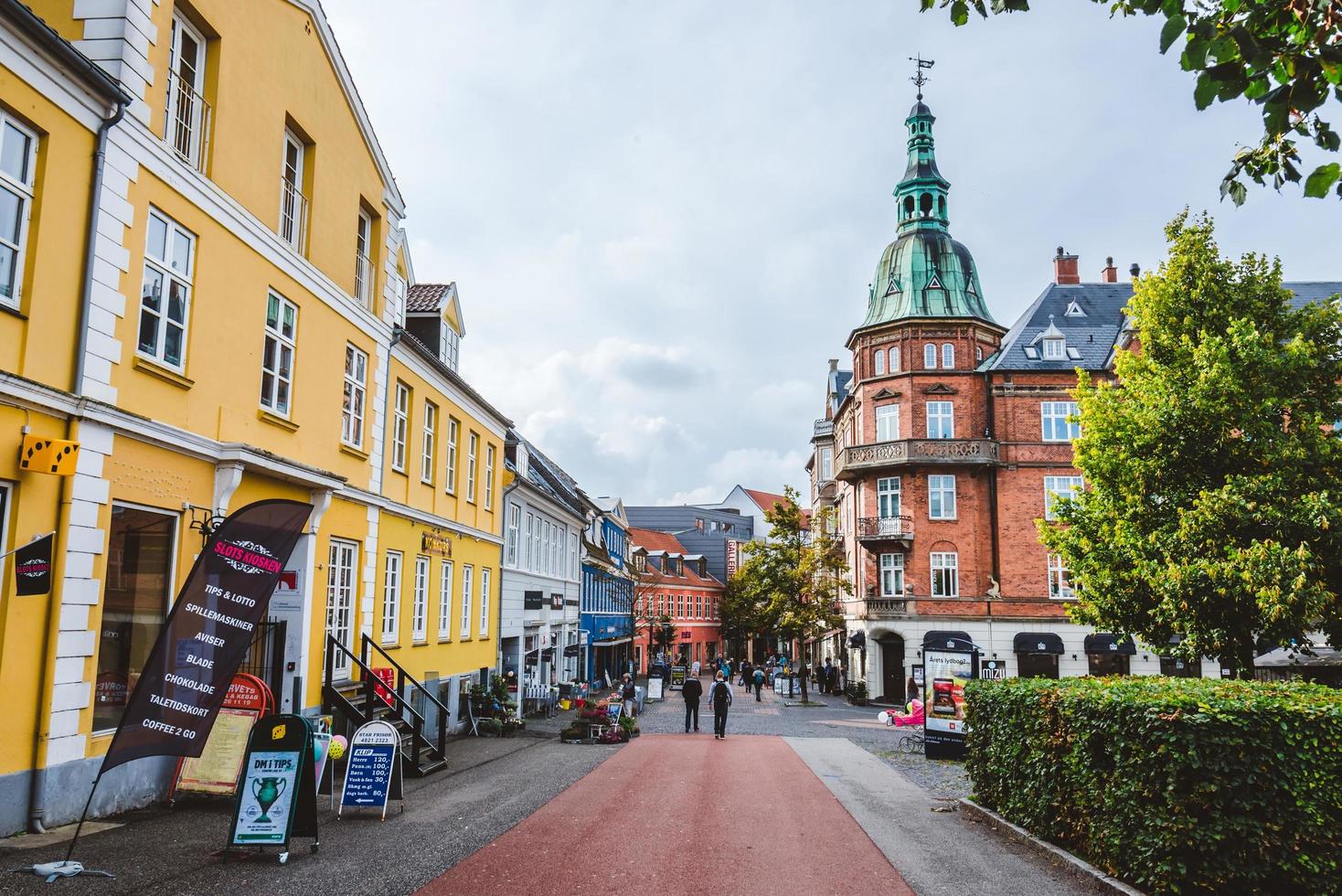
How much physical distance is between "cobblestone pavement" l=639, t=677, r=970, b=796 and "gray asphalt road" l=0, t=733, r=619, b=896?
7.31m

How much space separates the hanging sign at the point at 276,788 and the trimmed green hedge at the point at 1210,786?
7.24 metres

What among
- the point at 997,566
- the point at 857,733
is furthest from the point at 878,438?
the point at 857,733

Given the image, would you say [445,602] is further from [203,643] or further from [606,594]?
[606,594]

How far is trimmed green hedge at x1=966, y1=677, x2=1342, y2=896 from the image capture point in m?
6.80

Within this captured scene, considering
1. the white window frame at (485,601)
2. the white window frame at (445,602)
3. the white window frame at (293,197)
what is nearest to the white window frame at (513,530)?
the white window frame at (485,601)

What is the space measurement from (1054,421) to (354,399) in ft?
110

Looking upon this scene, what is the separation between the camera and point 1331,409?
64.3ft

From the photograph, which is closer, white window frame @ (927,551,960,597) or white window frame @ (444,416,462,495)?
white window frame @ (444,416,462,495)

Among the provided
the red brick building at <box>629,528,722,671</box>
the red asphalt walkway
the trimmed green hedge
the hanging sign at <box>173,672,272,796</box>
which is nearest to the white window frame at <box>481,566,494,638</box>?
the red asphalt walkway

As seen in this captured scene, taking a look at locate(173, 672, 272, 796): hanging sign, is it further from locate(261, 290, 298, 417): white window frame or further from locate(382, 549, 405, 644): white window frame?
locate(382, 549, 405, 644): white window frame

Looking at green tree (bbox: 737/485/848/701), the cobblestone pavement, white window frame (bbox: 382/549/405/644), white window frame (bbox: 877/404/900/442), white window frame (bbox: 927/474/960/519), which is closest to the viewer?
the cobblestone pavement

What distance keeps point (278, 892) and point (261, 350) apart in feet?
25.0

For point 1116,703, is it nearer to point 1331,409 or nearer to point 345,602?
point 345,602

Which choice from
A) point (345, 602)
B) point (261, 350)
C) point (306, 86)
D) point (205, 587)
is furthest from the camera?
point (345, 602)
